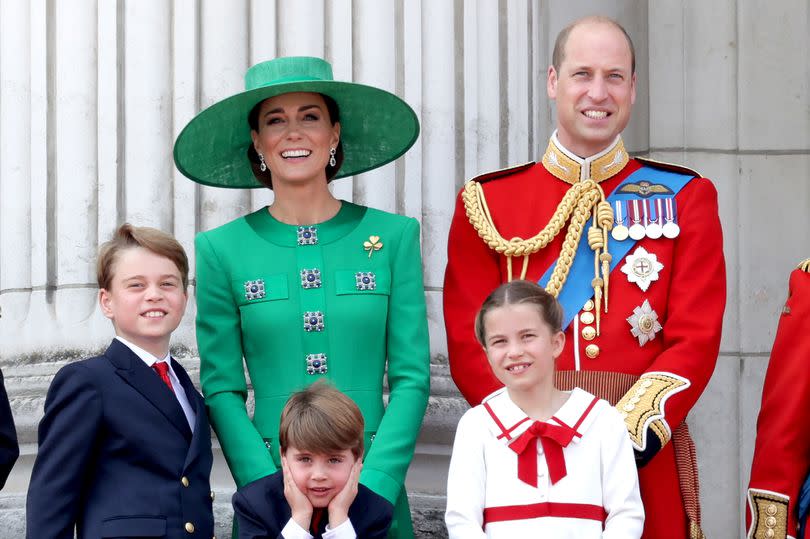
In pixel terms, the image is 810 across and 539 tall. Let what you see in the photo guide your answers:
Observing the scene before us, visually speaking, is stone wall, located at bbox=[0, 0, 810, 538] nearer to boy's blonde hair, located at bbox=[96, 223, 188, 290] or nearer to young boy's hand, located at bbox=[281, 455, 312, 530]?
boy's blonde hair, located at bbox=[96, 223, 188, 290]

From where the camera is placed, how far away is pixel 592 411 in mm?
4465

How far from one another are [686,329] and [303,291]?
1085mm

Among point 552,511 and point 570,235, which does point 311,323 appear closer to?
point 570,235

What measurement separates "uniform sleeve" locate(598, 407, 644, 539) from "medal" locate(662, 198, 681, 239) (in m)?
0.65

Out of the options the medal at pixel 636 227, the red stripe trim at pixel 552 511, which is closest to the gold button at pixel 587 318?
the medal at pixel 636 227

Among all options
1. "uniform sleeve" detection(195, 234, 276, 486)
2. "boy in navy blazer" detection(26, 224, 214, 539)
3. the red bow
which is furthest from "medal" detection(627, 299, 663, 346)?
"boy in navy blazer" detection(26, 224, 214, 539)

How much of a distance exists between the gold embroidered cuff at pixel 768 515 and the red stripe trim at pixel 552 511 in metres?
0.61

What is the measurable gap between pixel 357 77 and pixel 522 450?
6.82ft

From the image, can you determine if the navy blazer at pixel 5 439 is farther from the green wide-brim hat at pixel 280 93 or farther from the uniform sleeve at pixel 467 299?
the uniform sleeve at pixel 467 299

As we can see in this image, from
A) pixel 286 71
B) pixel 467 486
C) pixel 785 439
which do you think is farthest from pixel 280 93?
pixel 785 439

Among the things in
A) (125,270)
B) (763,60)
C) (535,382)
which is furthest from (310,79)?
(763,60)

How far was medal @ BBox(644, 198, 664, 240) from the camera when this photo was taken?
4.89 meters

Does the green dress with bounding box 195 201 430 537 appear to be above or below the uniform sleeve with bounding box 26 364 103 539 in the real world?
above

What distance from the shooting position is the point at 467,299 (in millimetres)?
4949
